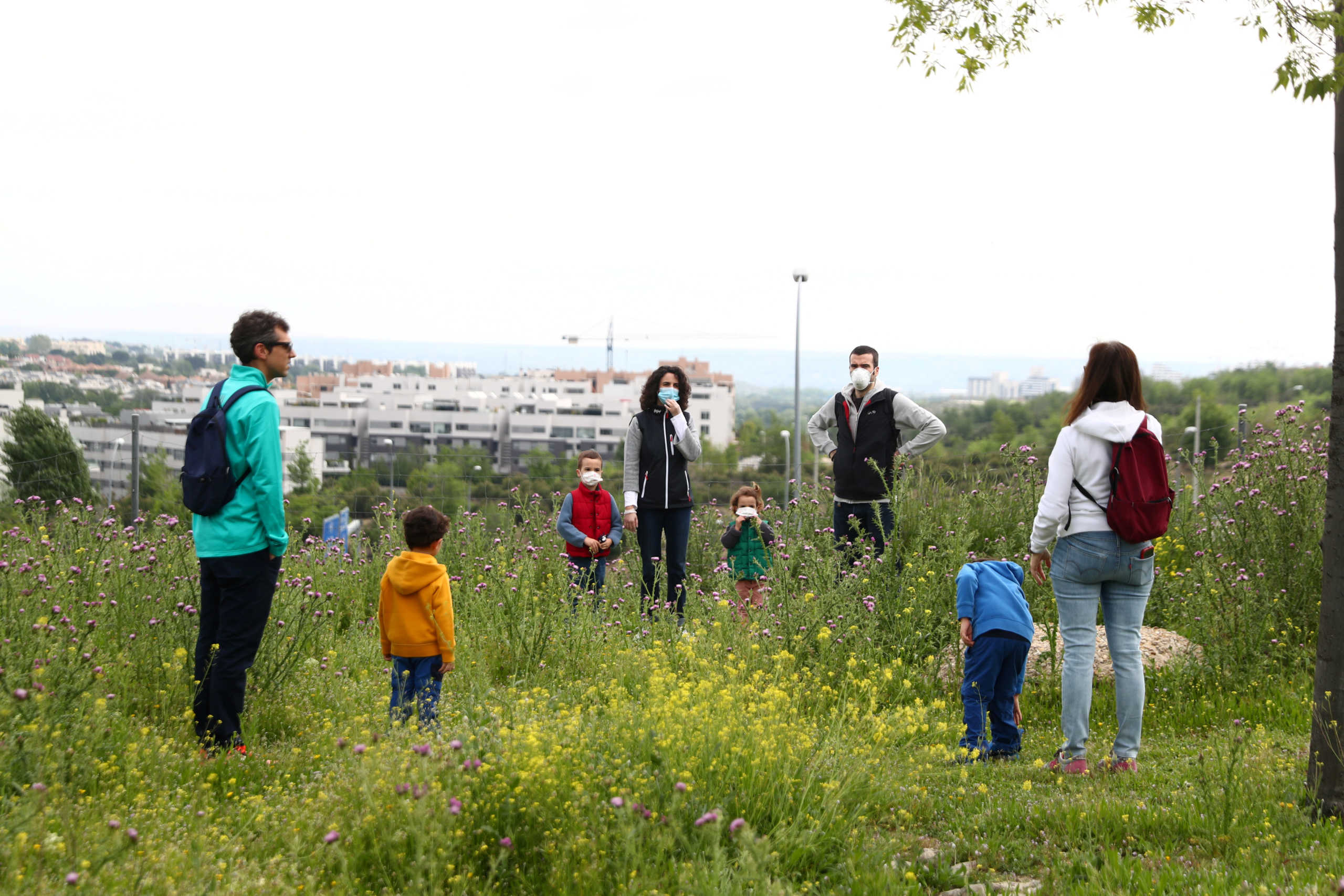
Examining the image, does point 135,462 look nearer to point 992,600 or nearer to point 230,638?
point 230,638

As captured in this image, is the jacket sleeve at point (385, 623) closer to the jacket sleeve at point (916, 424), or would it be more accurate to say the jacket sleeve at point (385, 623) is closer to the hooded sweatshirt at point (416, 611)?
the hooded sweatshirt at point (416, 611)

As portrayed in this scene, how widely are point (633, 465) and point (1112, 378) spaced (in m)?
3.41

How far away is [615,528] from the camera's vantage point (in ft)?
23.4

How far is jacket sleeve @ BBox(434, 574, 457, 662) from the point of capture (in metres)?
4.38

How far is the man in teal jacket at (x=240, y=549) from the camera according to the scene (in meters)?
4.05

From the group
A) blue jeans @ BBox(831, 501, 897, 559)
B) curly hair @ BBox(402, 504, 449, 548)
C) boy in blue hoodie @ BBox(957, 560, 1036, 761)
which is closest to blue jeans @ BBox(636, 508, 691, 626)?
blue jeans @ BBox(831, 501, 897, 559)

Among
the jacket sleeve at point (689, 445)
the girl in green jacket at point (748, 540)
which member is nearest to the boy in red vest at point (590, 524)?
the jacket sleeve at point (689, 445)

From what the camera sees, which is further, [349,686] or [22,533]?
[22,533]

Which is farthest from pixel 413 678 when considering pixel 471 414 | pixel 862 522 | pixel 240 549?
pixel 471 414

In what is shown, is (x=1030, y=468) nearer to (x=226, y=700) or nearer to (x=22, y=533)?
(x=226, y=700)

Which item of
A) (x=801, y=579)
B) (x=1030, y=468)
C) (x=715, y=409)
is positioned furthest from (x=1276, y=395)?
(x=715, y=409)

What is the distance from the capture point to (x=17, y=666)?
→ 3.46 m

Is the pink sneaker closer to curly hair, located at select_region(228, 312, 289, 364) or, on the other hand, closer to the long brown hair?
the long brown hair

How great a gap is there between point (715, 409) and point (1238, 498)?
166636 millimetres
